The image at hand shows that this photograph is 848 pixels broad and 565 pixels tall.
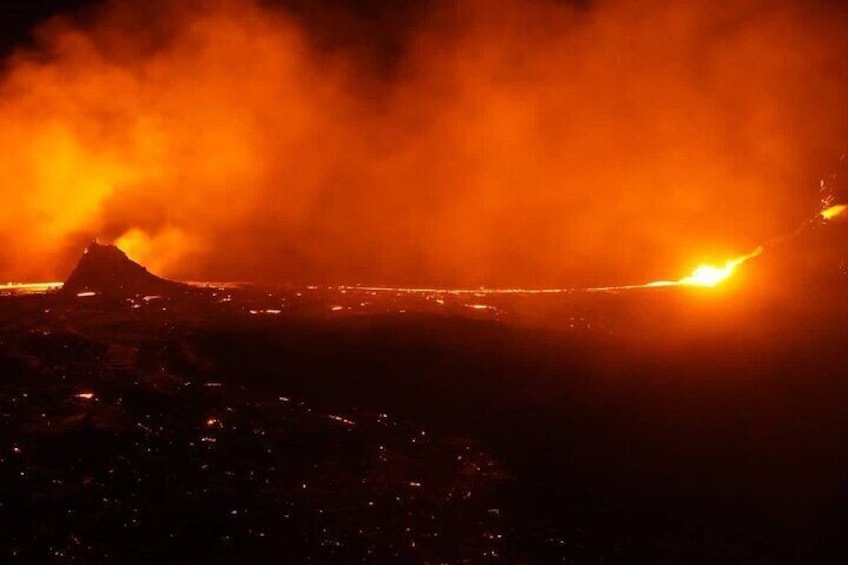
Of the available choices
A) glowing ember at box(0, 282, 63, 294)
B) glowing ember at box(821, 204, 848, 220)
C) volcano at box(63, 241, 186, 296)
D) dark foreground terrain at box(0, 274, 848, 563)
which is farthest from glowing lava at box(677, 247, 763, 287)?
glowing ember at box(0, 282, 63, 294)

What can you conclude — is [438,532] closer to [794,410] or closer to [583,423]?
[583,423]

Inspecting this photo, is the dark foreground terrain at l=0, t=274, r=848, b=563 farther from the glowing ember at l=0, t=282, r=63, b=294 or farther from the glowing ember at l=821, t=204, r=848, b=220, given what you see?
the glowing ember at l=0, t=282, r=63, b=294

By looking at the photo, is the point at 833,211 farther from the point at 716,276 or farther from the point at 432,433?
the point at 432,433

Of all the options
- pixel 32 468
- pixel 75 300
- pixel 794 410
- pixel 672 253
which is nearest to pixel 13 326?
pixel 75 300

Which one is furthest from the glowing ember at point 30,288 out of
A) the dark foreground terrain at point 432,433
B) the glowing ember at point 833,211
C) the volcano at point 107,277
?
the glowing ember at point 833,211

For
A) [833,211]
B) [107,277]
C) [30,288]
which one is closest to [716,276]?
[833,211]

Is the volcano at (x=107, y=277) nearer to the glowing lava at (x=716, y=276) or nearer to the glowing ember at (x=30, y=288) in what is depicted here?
the glowing ember at (x=30, y=288)
